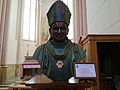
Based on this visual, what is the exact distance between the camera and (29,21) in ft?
16.8

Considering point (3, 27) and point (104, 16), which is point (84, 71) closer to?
point (104, 16)

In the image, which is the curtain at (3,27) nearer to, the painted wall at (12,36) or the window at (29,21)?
the painted wall at (12,36)

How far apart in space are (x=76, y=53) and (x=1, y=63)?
2.79 m

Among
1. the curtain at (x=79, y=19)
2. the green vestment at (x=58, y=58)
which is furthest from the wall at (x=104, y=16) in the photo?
the curtain at (x=79, y=19)

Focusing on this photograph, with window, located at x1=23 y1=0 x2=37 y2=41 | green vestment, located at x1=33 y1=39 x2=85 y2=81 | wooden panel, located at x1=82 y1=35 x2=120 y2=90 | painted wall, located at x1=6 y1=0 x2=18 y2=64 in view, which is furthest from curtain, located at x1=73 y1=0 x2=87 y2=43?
green vestment, located at x1=33 y1=39 x2=85 y2=81

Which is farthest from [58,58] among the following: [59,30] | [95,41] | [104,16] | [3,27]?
[3,27]

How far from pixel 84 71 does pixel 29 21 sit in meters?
4.22

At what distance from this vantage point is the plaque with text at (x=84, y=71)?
1.09 metres

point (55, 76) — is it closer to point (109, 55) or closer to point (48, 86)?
point (48, 86)

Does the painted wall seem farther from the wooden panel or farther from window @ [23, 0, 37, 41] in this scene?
the wooden panel

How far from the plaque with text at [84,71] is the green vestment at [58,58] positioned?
0.25 meters

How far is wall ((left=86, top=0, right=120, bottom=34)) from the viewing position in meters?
2.10

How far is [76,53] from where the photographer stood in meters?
1.45

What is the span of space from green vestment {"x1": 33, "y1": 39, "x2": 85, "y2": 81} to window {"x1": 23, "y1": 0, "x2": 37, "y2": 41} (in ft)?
11.6
